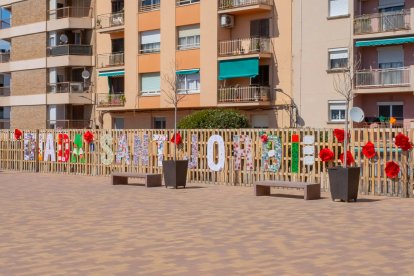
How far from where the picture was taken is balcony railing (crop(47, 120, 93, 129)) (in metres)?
51.8

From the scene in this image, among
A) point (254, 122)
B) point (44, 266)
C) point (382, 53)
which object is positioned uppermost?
point (382, 53)

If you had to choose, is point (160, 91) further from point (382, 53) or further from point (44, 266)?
point (44, 266)

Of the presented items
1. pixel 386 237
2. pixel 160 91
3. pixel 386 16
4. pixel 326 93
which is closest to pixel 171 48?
pixel 160 91

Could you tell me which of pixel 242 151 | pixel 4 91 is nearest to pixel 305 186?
pixel 242 151

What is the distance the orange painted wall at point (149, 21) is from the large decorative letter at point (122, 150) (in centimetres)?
1982

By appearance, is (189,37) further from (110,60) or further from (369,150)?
(369,150)

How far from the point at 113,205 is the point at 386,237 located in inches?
288

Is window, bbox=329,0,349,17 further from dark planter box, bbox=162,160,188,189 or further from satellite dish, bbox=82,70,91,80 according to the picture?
satellite dish, bbox=82,70,91,80

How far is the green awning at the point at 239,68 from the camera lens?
131 ft

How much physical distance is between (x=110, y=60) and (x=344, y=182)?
34.6 meters

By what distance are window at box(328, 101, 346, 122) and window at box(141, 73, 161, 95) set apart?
1269cm

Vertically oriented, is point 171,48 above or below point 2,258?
above

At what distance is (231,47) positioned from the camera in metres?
41.4

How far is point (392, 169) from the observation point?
1739cm
